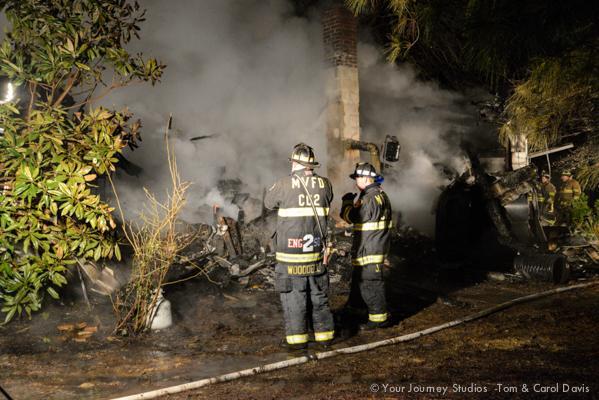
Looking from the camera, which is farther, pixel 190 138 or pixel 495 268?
pixel 190 138

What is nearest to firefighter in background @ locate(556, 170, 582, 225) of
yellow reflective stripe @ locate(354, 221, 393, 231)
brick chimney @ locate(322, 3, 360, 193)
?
brick chimney @ locate(322, 3, 360, 193)

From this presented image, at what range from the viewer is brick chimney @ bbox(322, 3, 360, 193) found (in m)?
11.5

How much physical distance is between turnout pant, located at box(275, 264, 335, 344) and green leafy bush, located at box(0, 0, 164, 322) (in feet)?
6.31

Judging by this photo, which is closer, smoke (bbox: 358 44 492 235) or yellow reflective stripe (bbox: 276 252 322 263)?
yellow reflective stripe (bbox: 276 252 322 263)

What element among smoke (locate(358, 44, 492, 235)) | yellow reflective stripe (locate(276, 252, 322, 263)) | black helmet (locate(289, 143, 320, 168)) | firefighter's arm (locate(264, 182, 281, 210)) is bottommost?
yellow reflective stripe (locate(276, 252, 322, 263))

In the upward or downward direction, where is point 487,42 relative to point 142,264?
upward

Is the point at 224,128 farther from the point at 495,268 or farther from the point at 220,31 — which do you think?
the point at 495,268

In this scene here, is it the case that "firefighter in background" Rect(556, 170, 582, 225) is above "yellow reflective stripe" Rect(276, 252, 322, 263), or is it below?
above

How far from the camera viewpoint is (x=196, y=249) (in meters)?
8.64

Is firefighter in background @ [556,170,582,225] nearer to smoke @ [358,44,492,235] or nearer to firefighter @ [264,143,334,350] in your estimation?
smoke @ [358,44,492,235]

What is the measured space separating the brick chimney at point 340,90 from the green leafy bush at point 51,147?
22.9 feet

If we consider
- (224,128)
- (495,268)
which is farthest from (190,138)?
(495,268)

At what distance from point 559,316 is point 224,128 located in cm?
872

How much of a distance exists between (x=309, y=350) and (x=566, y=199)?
852cm
